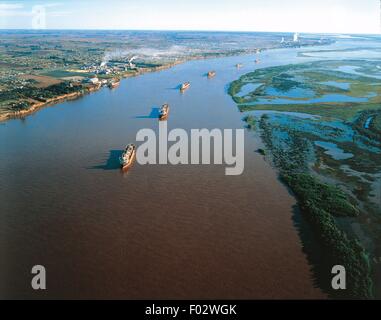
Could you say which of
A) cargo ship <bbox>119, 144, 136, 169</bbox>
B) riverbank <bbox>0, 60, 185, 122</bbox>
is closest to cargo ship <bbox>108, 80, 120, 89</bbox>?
riverbank <bbox>0, 60, 185, 122</bbox>

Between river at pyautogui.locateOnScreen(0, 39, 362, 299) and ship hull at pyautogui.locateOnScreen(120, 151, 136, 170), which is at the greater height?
ship hull at pyautogui.locateOnScreen(120, 151, 136, 170)

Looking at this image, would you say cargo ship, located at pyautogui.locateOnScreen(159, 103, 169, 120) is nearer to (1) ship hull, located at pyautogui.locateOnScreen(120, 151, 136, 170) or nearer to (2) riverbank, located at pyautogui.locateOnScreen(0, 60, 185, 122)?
(1) ship hull, located at pyautogui.locateOnScreen(120, 151, 136, 170)

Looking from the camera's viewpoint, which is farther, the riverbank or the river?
the riverbank

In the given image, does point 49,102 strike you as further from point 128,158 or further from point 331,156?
point 331,156

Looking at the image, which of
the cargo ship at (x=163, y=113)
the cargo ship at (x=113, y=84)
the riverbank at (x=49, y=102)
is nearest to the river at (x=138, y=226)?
the cargo ship at (x=163, y=113)

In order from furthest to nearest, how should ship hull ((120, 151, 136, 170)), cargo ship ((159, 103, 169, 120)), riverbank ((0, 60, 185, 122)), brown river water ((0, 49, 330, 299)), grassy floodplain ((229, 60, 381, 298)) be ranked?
riverbank ((0, 60, 185, 122)) < cargo ship ((159, 103, 169, 120)) < ship hull ((120, 151, 136, 170)) < grassy floodplain ((229, 60, 381, 298)) < brown river water ((0, 49, 330, 299))
